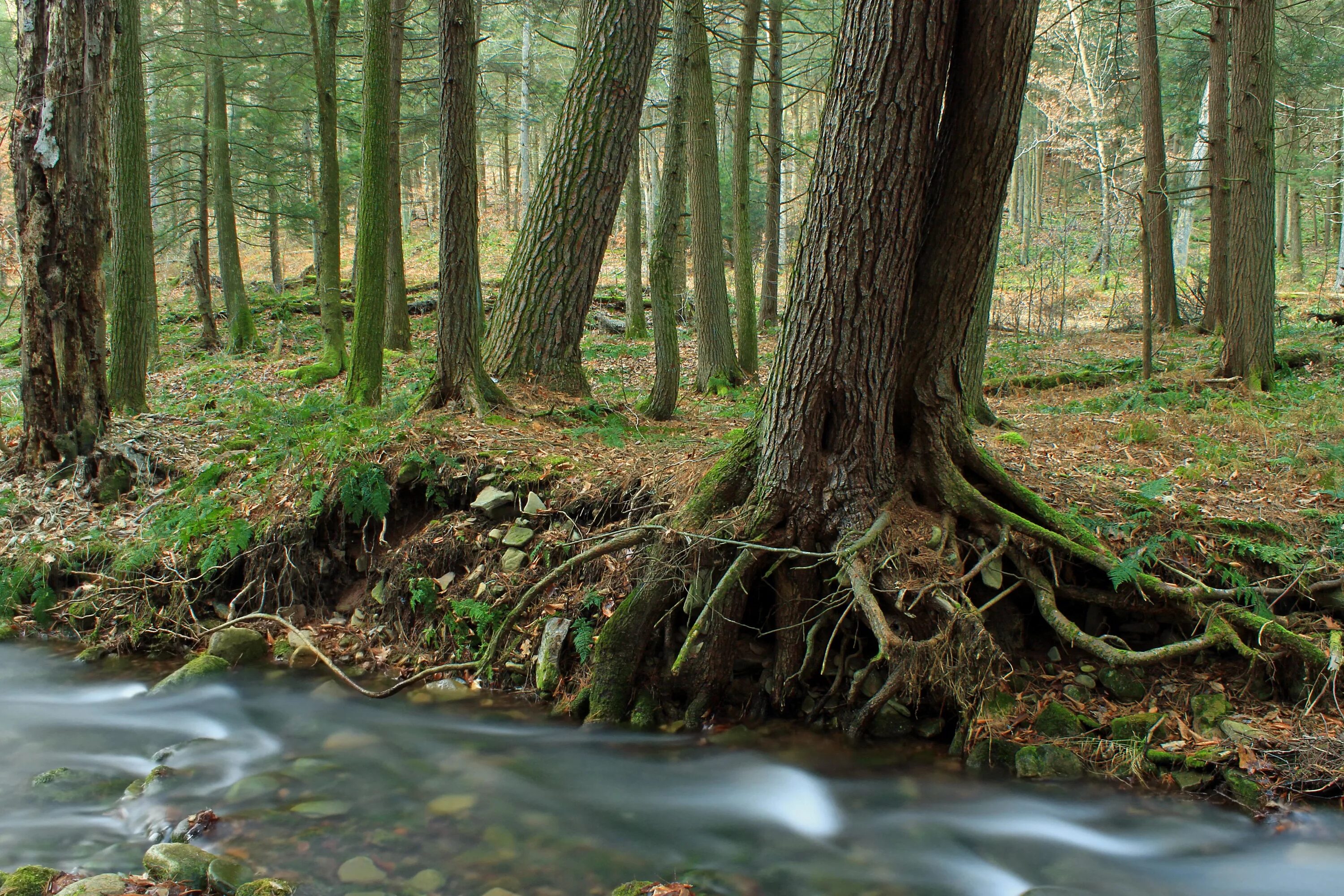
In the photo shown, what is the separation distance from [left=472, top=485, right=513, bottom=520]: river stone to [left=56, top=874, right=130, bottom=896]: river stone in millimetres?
3057

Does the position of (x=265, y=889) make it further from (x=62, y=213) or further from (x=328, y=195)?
(x=328, y=195)

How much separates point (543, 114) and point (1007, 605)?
29.5 meters

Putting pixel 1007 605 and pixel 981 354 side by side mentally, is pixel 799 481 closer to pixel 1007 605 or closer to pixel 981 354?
pixel 1007 605

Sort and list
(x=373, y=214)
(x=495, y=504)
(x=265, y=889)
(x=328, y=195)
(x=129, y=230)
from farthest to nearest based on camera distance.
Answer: (x=328, y=195) < (x=129, y=230) < (x=373, y=214) < (x=495, y=504) < (x=265, y=889)

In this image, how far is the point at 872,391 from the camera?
461 centimetres

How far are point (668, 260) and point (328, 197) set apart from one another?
800cm

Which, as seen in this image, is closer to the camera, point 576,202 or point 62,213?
point 62,213

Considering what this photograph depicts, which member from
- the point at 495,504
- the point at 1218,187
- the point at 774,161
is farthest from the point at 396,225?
the point at 1218,187

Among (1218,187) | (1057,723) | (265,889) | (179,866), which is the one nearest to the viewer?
(265,889)

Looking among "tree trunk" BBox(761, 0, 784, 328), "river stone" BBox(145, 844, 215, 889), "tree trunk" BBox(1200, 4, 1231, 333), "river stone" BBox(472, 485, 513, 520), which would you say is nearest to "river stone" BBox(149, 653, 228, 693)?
"river stone" BBox(472, 485, 513, 520)

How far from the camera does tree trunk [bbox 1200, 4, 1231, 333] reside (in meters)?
12.4

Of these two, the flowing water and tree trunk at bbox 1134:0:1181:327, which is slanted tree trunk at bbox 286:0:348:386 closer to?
the flowing water

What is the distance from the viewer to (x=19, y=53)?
7121 millimetres

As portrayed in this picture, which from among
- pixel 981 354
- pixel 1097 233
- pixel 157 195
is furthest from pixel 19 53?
pixel 1097 233
